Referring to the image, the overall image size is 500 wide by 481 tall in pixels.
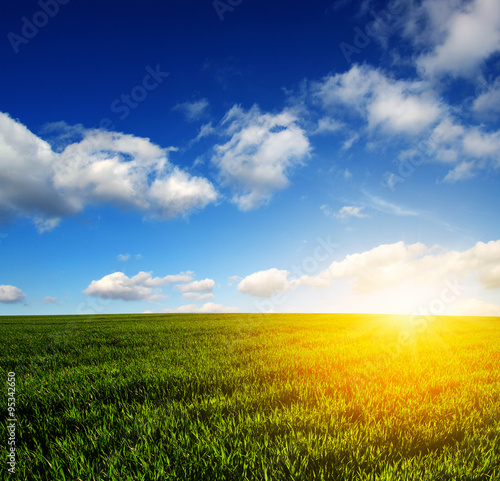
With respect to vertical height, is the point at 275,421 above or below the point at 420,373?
above

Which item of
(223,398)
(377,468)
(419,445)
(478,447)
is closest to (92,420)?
(223,398)

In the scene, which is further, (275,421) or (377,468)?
(275,421)

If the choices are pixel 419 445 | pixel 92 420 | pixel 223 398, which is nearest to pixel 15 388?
pixel 92 420

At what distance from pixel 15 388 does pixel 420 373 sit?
649 cm

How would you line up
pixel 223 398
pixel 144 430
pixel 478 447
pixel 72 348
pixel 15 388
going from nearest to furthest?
pixel 478 447
pixel 144 430
pixel 223 398
pixel 15 388
pixel 72 348

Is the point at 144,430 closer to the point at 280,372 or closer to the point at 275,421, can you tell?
the point at 275,421

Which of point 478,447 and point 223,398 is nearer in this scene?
point 478,447

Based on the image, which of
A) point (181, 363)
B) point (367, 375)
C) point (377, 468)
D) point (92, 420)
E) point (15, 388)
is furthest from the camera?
point (181, 363)

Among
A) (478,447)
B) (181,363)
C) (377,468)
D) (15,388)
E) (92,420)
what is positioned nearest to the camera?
(377,468)

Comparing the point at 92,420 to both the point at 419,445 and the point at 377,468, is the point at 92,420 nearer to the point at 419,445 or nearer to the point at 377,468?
the point at 377,468

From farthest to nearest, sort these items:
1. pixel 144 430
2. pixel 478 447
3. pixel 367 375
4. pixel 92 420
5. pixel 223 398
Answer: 1. pixel 367 375
2. pixel 223 398
3. pixel 92 420
4. pixel 144 430
5. pixel 478 447

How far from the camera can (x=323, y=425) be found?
298 cm

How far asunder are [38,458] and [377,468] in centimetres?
283

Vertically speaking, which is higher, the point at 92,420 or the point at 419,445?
the point at 92,420
